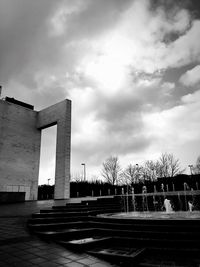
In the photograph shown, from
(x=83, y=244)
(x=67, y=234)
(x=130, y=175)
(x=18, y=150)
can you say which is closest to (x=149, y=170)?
(x=130, y=175)

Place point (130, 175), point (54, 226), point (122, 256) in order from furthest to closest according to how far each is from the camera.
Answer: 1. point (130, 175)
2. point (54, 226)
3. point (122, 256)

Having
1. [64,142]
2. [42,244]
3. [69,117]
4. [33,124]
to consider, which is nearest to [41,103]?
[33,124]

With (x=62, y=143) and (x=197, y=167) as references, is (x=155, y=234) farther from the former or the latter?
(x=197, y=167)

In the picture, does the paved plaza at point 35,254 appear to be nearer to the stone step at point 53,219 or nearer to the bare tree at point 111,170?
the stone step at point 53,219

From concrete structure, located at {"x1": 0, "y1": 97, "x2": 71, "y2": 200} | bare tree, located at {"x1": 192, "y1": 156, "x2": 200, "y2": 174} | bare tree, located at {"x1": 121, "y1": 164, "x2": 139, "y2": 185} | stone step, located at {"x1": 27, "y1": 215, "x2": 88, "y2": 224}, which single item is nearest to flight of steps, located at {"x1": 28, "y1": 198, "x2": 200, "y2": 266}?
stone step, located at {"x1": 27, "y1": 215, "x2": 88, "y2": 224}

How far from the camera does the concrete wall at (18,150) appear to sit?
87.4 ft

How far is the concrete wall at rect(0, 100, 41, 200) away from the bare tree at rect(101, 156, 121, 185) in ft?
93.8

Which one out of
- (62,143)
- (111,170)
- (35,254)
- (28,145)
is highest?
(28,145)

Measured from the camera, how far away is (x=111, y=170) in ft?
182

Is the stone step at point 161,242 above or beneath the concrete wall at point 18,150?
beneath

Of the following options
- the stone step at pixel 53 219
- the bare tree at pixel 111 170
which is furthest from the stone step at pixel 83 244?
the bare tree at pixel 111 170

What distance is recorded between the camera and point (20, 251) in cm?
455

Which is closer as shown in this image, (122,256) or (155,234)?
(122,256)

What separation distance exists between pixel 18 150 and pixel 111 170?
3180 centimetres
